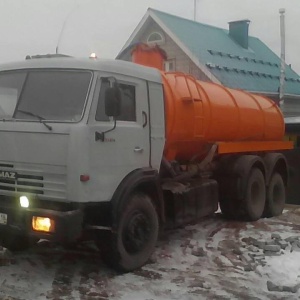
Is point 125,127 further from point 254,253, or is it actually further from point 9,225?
point 254,253

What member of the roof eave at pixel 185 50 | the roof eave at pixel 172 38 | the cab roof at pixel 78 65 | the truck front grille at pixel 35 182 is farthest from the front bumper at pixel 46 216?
the roof eave at pixel 185 50

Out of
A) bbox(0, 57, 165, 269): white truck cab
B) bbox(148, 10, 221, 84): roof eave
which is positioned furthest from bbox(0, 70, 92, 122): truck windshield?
bbox(148, 10, 221, 84): roof eave

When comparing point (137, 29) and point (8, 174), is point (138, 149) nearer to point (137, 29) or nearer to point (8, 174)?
point (8, 174)

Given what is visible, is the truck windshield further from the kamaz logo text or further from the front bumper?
the front bumper

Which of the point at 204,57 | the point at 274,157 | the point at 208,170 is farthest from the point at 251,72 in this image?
the point at 208,170

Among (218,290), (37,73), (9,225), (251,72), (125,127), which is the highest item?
(251,72)

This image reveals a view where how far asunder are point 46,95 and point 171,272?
2777 mm

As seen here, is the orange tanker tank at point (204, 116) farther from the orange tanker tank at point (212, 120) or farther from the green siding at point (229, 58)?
the green siding at point (229, 58)

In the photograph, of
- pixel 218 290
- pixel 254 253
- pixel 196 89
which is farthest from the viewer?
pixel 196 89

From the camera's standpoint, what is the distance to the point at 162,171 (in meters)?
8.49

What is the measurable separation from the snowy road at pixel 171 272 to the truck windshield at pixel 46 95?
1.96m

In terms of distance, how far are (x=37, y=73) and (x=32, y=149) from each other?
1044mm

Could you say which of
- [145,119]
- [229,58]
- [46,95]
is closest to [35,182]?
[46,95]

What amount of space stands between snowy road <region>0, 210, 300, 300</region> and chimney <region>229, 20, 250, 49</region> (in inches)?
825
